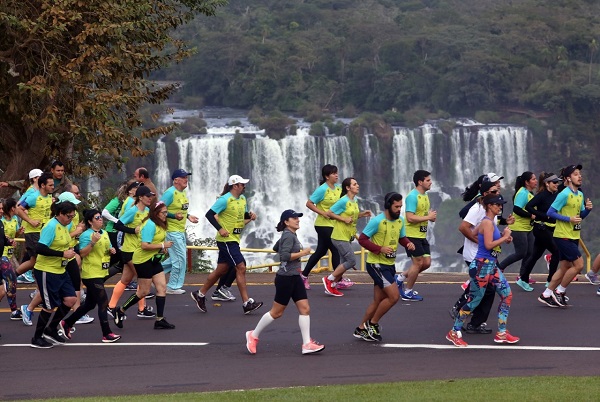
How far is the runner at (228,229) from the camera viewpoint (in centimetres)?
1481

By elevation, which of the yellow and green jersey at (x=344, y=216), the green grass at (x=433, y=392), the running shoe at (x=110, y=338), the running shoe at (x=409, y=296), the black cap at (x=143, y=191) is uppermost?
the black cap at (x=143, y=191)

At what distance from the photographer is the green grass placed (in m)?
10.0

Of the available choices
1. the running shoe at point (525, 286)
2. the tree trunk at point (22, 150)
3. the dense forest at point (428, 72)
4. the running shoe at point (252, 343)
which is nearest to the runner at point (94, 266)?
the running shoe at point (252, 343)

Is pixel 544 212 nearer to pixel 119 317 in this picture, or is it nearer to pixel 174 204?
pixel 174 204

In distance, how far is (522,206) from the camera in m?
16.1

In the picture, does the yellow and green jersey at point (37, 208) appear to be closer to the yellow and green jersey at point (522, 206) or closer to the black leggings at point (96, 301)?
the black leggings at point (96, 301)

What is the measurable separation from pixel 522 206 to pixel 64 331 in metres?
6.61

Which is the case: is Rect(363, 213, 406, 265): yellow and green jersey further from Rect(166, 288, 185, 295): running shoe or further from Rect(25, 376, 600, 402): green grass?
Rect(166, 288, 185, 295): running shoe

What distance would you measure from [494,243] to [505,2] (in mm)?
92589

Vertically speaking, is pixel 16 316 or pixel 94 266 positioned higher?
pixel 94 266

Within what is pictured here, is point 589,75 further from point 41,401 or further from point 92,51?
point 41,401

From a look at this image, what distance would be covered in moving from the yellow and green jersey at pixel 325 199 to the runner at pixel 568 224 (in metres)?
3.07

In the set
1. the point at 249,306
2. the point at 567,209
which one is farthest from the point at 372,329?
the point at 567,209

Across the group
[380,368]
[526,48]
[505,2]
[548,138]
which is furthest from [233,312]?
[505,2]
